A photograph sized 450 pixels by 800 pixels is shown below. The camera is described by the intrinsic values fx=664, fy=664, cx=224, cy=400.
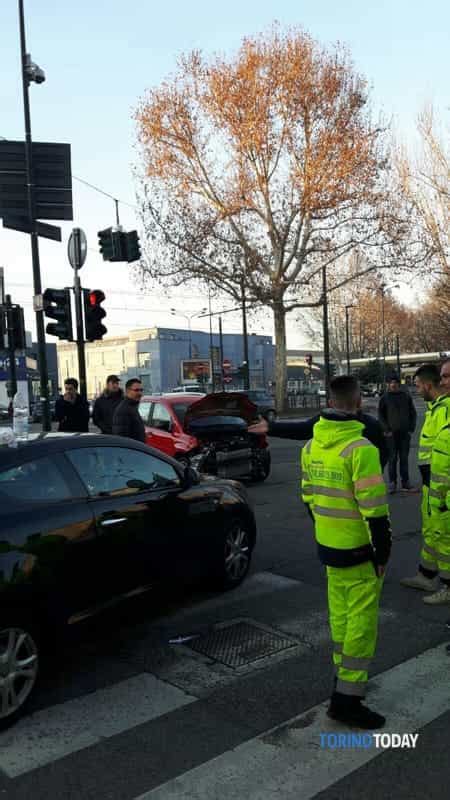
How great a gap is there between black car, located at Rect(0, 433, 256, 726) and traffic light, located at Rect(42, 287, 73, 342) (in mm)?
6701

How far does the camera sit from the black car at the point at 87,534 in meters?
3.50

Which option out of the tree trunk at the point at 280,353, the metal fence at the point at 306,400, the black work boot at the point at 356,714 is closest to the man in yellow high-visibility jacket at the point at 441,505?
the black work boot at the point at 356,714

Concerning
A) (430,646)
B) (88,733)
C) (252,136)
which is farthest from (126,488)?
(252,136)

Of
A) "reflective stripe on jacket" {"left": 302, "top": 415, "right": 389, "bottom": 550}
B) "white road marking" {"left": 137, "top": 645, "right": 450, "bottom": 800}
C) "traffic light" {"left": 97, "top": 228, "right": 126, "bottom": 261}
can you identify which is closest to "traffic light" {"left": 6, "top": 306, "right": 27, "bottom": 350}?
"traffic light" {"left": 97, "top": 228, "right": 126, "bottom": 261}

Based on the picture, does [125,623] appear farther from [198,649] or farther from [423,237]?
[423,237]

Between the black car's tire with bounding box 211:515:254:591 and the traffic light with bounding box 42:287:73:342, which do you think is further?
the traffic light with bounding box 42:287:73:342

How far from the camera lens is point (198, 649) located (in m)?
4.32

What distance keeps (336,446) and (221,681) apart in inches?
63.5

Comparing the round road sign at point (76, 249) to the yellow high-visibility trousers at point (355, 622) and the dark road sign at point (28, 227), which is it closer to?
the dark road sign at point (28, 227)

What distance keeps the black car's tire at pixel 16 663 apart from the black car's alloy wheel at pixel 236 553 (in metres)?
2.09

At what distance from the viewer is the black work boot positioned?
3.26 meters

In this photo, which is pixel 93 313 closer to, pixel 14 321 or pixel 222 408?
pixel 222 408

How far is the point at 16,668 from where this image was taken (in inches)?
136

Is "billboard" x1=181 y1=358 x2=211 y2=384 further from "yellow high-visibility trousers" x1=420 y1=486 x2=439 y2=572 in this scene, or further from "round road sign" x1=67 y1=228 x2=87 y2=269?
"yellow high-visibility trousers" x1=420 y1=486 x2=439 y2=572
